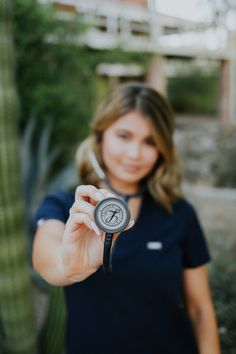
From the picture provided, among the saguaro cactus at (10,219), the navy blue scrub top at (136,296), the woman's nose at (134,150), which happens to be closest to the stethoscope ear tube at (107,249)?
the navy blue scrub top at (136,296)

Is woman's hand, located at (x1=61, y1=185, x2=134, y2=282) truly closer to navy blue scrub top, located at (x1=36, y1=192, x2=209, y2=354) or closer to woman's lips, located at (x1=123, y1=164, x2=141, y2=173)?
navy blue scrub top, located at (x1=36, y1=192, x2=209, y2=354)

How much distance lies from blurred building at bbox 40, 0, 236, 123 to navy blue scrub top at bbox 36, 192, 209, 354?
3.74 ft

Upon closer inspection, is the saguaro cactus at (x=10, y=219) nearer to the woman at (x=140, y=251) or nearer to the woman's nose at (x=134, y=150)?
the woman at (x=140, y=251)

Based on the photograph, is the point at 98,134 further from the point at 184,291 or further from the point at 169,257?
the point at 184,291

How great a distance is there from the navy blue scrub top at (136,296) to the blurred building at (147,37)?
1141mm

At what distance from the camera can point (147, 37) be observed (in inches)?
249

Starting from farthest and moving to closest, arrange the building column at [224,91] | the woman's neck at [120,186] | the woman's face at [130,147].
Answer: the building column at [224,91], the woman's neck at [120,186], the woman's face at [130,147]

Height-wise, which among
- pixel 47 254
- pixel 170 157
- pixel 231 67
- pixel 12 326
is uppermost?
pixel 231 67

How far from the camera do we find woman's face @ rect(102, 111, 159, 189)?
1.68 m

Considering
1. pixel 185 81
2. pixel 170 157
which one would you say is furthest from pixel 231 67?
pixel 170 157

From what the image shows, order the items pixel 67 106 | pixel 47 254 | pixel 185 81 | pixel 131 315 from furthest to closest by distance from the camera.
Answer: pixel 185 81, pixel 67 106, pixel 131 315, pixel 47 254

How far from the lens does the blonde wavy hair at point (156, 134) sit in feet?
5.71

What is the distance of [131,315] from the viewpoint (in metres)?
1.59

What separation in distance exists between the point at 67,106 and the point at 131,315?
4.45 m
